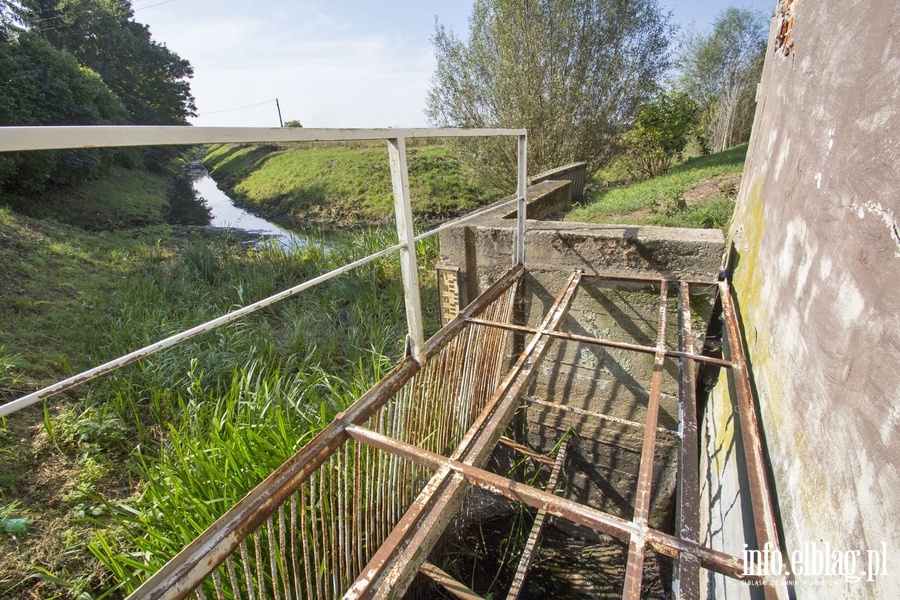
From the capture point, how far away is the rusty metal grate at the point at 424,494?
1.19 m

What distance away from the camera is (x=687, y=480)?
1496 millimetres

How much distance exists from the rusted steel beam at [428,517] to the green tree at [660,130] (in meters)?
11.4

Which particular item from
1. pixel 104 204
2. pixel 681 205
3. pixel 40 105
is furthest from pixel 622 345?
pixel 104 204

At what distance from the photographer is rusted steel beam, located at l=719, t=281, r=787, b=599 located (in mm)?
1185

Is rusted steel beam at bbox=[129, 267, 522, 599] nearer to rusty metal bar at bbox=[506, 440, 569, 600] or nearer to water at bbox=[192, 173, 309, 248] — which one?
rusty metal bar at bbox=[506, 440, 569, 600]

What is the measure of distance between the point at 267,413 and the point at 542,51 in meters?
10.3

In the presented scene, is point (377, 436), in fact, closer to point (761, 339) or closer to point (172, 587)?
point (172, 587)

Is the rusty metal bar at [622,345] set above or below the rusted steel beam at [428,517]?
above

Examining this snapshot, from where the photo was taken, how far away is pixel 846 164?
1.30m

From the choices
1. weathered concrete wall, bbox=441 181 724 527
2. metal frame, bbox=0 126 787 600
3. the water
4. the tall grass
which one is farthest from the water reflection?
metal frame, bbox=0 126 787 600

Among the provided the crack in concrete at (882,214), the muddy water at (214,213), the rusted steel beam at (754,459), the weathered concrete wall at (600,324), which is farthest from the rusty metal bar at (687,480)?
the muddy water at (214,213)

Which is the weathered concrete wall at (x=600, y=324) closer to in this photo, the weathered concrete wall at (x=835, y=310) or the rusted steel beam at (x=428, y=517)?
the weathered concrete wall at (x=835, y=310)

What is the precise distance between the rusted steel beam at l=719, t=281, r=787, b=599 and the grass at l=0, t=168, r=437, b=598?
6.88 ft

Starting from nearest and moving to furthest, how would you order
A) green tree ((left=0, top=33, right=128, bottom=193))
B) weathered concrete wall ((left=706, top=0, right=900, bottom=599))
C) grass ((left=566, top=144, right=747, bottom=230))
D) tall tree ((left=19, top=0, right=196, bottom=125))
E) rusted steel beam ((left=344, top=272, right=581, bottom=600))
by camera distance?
weathered concrete wall ((left=706, top=0, right=900, bottom=599))
rusted steel beam ((left=344, top=272, right=581, bottom=600))
grass ((left=566, top=144, right=747, bottom=230))
green tree ((left=0, top=33, right=128, bottom=193))
tall tree ((left=19, top=0, right=196, bottom=125))
